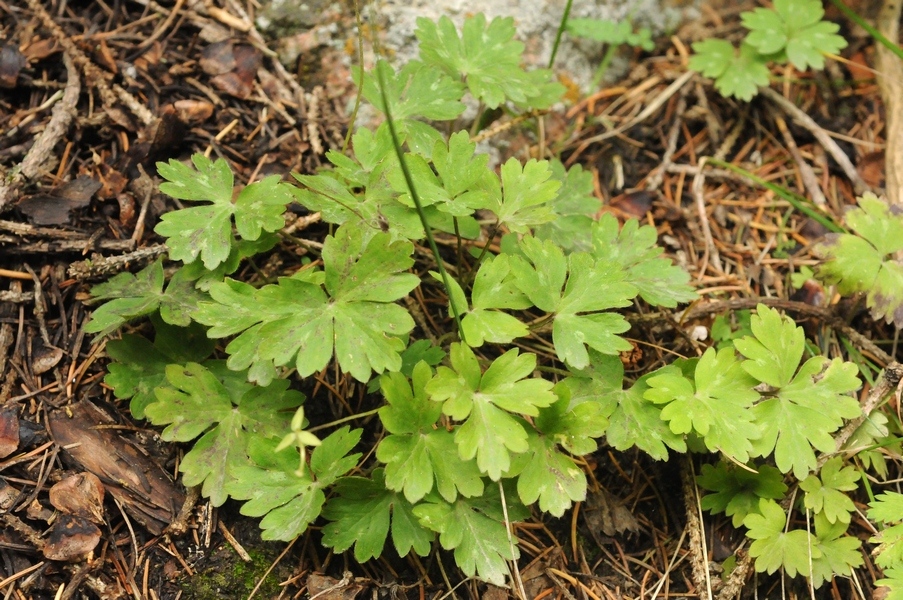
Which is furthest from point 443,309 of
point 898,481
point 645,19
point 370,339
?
point 645,19

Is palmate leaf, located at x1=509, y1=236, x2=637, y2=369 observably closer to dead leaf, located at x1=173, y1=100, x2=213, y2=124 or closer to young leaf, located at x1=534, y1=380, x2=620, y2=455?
young leaf, located at x1=534, y1=380, x2=620, y2=455

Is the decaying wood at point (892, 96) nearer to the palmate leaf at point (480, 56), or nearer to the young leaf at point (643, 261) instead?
the young leaf at point (643, 261)

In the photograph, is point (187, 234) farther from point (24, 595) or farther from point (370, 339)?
point (24, 595)

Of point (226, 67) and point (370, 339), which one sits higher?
point (226, 67)

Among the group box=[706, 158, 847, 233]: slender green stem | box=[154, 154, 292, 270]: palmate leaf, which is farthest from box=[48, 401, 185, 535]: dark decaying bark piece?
box=[706, 158, 847, 233]: slender green stem

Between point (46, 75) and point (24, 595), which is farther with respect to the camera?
point (46, 75)

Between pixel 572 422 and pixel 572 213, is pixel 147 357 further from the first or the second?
pixel 572 213

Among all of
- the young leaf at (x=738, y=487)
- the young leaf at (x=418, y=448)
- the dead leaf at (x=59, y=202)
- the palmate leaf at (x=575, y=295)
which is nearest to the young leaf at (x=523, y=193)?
the palmate leaf at (x=575, y=295)
